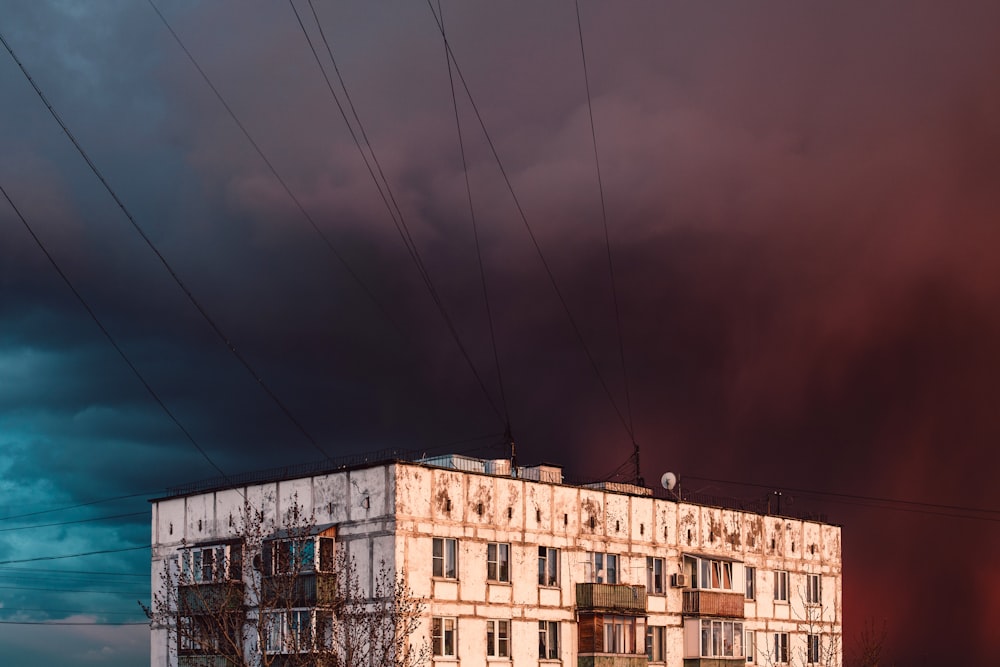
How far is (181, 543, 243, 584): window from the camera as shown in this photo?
80.6 meters

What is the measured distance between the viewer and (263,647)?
7075 centimetres

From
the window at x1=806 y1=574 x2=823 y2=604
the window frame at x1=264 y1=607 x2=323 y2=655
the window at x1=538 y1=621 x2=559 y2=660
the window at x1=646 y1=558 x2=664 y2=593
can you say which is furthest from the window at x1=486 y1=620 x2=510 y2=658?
the window at x1=806 y1=574 x2=823 y2=604

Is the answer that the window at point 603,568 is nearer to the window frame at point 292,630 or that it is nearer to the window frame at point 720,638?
the window frame at point 720,638

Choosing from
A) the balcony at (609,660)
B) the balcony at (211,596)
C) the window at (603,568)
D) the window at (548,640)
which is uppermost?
the window at (603,568)

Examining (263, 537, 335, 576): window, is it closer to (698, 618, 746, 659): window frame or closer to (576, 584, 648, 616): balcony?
(576, 584, 648, 616): balcony

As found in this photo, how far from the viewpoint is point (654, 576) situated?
9262cm

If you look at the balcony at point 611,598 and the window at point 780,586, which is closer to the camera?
the balcony at point 611,598

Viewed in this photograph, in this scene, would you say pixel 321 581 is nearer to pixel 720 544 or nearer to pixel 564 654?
pixel 564 654

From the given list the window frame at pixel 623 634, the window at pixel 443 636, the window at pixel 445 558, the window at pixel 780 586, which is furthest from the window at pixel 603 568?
the window at pixel 780 586

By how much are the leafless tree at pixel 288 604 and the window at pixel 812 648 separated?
4233 cm

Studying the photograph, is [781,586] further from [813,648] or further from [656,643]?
[656,643]

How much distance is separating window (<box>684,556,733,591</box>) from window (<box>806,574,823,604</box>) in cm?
1286

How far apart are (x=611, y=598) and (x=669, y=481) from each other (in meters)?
14.7

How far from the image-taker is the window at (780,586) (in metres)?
105
